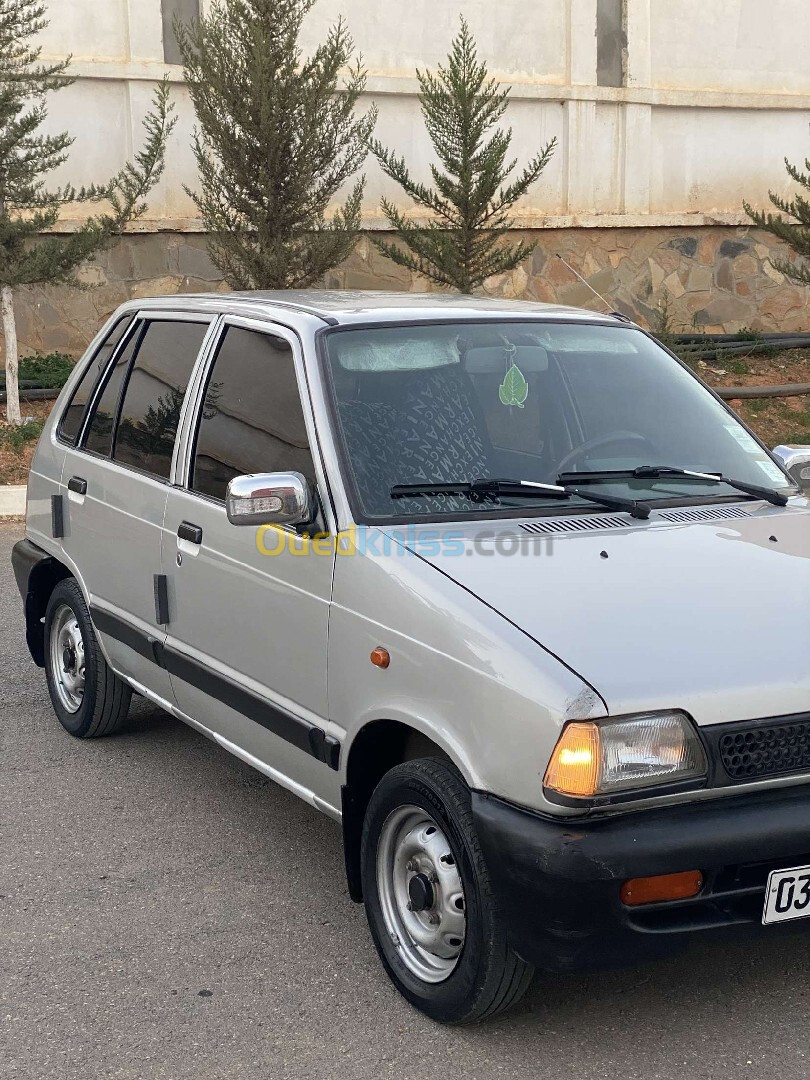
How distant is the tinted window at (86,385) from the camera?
5.48 metres

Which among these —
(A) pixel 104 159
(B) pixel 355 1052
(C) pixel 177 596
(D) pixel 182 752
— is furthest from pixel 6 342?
(B) pixel 355 1052

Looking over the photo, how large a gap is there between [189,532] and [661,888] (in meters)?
2.12

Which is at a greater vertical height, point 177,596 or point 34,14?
point 34,14

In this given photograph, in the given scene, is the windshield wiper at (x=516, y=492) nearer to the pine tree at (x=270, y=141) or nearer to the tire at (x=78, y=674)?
the tire at (x=78, y=674)

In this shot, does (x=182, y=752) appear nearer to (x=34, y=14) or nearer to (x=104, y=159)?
(x=34, y=14)

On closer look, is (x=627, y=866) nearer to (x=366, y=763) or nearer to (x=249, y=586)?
(x=366, y=763)

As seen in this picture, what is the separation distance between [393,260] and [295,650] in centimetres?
1094

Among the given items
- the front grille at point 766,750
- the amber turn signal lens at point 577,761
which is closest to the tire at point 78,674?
the amber turn signal lens at point 577,761

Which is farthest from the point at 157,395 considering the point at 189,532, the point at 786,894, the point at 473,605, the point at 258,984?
the point at 786,894

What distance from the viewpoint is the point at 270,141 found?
1247 cm

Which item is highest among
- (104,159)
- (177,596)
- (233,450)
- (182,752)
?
(104,159)

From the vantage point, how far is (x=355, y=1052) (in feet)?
10.6

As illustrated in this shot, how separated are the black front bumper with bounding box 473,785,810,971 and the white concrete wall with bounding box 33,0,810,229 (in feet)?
40.5

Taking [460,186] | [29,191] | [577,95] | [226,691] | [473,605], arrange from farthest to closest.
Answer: [577,95] → [460,186] → [29,191] → [226,691] → [473,605]
